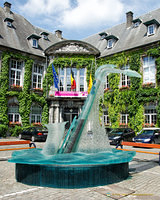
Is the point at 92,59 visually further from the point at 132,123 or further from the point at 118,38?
the point at 132,123

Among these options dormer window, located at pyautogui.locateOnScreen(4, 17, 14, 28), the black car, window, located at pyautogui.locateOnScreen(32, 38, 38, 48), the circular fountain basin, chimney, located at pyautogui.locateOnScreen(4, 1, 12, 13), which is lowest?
the black car

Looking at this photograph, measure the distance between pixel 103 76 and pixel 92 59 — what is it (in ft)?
52.4

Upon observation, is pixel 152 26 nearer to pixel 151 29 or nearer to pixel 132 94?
pixel 151 29

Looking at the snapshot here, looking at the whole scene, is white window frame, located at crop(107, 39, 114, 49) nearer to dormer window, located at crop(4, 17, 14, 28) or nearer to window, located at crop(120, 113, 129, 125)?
window, located at crop(120, 113, 129, 125)

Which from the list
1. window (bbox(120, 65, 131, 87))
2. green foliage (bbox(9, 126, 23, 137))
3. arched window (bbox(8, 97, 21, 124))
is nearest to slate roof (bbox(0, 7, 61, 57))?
arched window (bbox(8, 97, 21, 124))

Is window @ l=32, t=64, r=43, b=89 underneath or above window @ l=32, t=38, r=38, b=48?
underneath

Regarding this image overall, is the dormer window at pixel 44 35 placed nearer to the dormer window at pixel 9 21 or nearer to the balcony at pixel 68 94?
the dormer window at pixel 9 21

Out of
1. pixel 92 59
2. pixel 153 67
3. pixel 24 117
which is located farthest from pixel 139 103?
pixel 24 117

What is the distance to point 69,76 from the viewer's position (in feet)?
77.8

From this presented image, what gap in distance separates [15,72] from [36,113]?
5.11 meters

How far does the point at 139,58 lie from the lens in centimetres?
2086

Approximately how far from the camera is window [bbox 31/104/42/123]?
2275 centimetres

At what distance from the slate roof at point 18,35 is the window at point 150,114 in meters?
13.6

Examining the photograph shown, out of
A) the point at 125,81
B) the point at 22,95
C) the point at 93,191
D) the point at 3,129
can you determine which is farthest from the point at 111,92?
the point at 93,191
